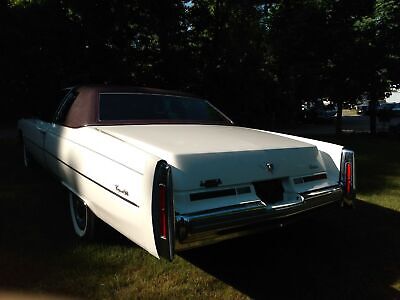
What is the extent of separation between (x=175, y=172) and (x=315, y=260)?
1626mm

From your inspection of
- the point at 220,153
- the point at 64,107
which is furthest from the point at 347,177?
the point at 64,107

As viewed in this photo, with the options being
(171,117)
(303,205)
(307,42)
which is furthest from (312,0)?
(303,205)

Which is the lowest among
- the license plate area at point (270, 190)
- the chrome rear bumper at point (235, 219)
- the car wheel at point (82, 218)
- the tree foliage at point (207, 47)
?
the car wheel at point (82, 218)

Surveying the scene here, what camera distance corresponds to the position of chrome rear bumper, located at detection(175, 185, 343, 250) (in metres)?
2.70

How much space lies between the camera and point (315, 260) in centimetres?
365

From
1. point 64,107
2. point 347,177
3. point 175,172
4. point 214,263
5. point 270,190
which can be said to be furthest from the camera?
point 64,107

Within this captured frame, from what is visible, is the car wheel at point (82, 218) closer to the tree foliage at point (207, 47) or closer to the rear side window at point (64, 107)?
the rear side window at point (64, 107)

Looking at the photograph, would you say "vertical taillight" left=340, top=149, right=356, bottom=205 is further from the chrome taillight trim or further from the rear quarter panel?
the rear quarter panel

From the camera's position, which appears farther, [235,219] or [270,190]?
[270,190]

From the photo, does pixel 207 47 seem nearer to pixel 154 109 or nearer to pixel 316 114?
pixel 316 114

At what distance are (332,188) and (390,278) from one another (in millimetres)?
819

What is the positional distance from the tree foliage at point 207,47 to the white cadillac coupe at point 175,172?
850 cm

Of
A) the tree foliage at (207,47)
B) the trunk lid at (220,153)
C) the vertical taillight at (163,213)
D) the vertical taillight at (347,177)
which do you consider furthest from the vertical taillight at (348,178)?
the tree foliage at (207,47)

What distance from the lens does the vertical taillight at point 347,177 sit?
369 centimetres
